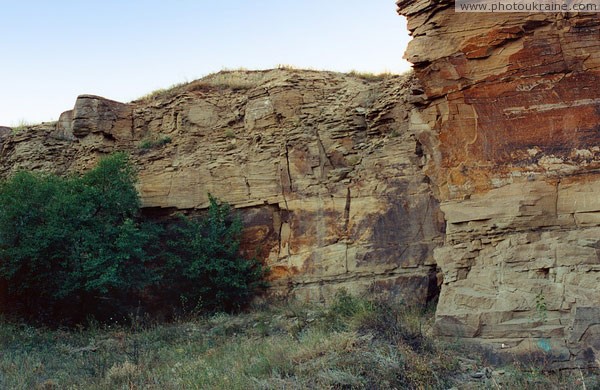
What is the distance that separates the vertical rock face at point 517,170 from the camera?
7660 millimetres

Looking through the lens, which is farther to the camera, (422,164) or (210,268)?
(210,268)

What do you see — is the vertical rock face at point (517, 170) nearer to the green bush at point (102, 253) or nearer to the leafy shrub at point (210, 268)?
the leafy shrub at point (210, 268)

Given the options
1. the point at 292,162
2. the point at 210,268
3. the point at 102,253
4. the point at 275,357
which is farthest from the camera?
the point at 292,162

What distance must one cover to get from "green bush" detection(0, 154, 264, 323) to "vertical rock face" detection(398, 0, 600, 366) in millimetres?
7019

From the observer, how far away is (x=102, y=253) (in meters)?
13.2

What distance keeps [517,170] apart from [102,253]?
32.4ft

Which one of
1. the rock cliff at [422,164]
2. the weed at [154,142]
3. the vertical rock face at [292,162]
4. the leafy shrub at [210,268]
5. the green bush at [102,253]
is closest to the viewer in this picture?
the rock cliff at [422,164]

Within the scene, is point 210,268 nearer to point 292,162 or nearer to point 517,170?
point 292,162

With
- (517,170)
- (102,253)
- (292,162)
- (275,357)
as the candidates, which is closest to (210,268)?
(102,253)

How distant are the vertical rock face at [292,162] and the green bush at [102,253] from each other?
1.03 meters

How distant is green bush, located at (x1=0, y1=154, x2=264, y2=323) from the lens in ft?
43.0

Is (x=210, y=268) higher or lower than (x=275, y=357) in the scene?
higher

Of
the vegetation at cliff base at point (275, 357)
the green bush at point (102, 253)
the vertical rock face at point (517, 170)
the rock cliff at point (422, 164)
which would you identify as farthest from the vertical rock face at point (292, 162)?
the vertical rock face at point (517, 170)

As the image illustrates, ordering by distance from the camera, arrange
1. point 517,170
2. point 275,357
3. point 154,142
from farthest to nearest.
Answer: point 154,142, point 517,170, point 275,357
